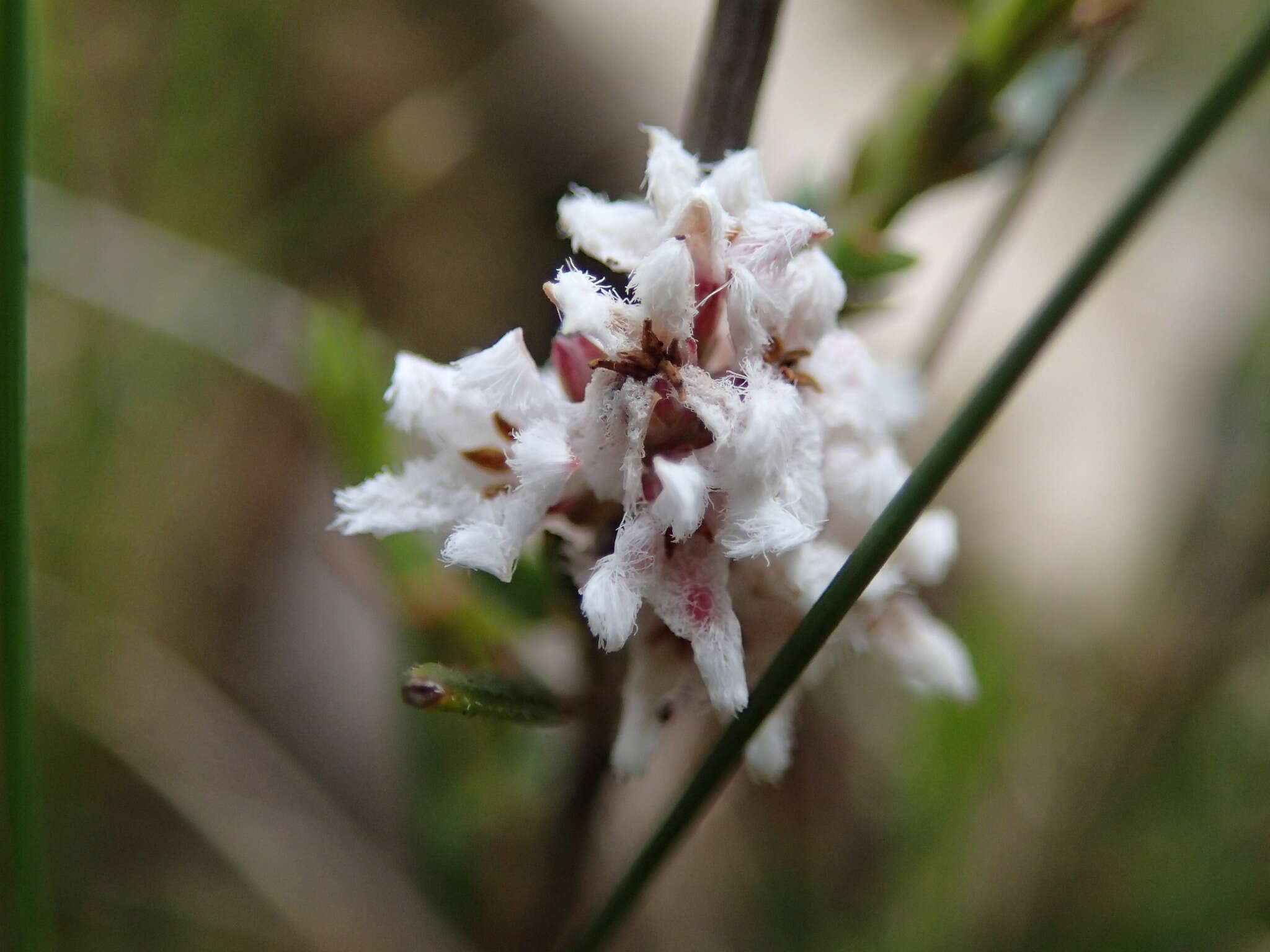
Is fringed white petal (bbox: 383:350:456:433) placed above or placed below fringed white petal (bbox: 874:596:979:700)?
below

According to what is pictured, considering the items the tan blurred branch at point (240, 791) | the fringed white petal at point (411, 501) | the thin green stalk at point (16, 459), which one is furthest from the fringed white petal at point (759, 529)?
the tan blurred branch at point (240, 791)

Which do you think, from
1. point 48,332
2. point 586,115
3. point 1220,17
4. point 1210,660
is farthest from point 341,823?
point 1220,17

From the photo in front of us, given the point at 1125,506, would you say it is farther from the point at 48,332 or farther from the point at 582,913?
the point at 48,332

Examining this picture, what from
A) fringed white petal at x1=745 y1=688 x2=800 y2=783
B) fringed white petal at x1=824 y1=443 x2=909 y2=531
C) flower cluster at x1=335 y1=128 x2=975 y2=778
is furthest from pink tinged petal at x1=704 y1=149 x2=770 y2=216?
fringed white petal at x1=745 y1=688 x2=800 y2=783

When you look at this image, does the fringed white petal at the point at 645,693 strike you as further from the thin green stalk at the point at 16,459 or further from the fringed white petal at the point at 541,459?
the thin green stalk at the point at 16,459

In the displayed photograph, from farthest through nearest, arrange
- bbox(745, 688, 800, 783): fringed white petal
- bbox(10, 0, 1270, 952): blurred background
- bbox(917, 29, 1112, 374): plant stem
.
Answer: bbox(10, 0, 1270, 952): blurred background → bbox(917, 29, 1112, 374): plant stem → bbox(745, 688, 800, 783): fringed white petal

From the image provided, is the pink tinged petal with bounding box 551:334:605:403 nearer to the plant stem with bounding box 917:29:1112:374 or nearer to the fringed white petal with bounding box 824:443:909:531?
the fringed white petal with bounding box 824:443:909:531
